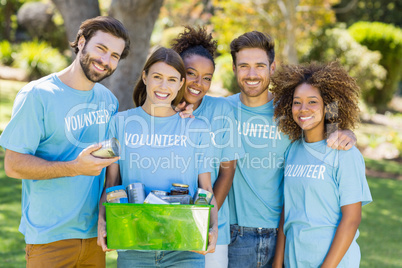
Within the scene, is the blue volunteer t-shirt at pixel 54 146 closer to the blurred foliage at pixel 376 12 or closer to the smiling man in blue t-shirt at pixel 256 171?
the smiling man in blue t-shirt at pixel 256 171

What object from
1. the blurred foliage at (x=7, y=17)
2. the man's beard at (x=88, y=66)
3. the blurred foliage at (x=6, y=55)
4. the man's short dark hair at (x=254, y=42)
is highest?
the blurred foliage at (x=7, y=17)

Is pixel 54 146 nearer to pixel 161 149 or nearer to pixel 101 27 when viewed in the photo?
pixel 161 149

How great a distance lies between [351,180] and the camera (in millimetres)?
2766

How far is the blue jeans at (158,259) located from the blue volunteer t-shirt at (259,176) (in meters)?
0.67

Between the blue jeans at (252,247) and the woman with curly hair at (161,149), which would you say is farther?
the blue jeans at (252,247)

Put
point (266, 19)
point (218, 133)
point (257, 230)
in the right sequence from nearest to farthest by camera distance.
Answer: point (218, 133) < point (257, 230) < point (266, 19)

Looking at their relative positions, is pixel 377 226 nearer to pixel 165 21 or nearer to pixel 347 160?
pixel 347 160

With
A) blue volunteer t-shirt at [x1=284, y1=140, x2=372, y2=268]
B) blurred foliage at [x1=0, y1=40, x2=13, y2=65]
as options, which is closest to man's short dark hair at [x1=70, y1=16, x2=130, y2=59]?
blue volunteer t-shirt at [x1=284, y1=140, x2=372, y2=268]

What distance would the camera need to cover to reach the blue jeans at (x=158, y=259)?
2.64m

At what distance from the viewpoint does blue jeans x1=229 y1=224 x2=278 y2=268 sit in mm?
3184

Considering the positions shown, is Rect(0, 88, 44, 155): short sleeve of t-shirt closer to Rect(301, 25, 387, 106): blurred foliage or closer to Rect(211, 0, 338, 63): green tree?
Rect(211, 0, 338, 63): green tree

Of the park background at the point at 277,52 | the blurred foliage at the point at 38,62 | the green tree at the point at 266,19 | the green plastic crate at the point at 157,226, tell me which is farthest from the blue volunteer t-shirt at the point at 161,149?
the blurred foliage at the point at 38,62

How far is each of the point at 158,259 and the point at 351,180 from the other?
4.33 ft

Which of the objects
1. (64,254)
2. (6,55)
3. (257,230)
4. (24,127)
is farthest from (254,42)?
(6,55)
